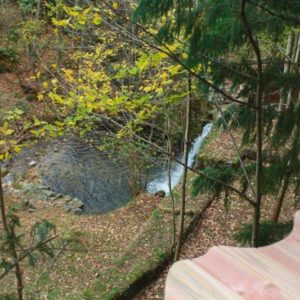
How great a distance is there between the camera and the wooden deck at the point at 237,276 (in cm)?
155

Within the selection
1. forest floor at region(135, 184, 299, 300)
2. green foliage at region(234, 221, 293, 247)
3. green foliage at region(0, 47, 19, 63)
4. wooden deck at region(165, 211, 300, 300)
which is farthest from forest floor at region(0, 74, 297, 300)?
green foliage at region(0, 47, 19, 63)

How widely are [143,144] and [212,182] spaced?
1.15m

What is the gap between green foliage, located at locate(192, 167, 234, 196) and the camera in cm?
388

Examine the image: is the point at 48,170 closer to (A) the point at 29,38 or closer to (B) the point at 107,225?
(B) the point at 107,225

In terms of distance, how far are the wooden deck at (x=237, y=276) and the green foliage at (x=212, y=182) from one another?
1994 millimetres

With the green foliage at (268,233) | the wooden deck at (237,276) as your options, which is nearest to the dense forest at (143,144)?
the green foliage at (268,233)

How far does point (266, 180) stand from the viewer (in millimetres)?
4043

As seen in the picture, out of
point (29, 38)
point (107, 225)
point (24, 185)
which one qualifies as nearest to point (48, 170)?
point (24, 185)

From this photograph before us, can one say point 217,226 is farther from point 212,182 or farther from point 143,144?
point 212,182

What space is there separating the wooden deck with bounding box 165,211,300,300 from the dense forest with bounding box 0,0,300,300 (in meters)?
1.23

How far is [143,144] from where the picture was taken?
470cm

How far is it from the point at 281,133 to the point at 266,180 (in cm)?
56

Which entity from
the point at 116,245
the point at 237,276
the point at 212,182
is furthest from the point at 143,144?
the point at 116,245

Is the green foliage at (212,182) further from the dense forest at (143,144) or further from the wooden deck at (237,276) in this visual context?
the wooden deck at (237,276)
